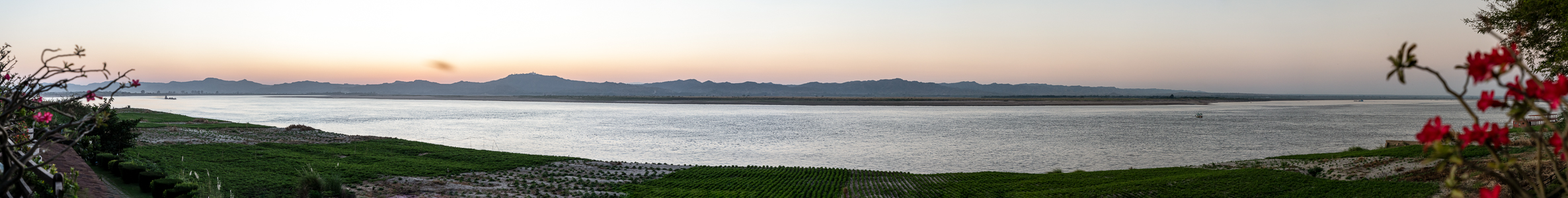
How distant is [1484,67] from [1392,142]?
34.3 m

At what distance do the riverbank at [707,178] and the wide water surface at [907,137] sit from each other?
531 cm

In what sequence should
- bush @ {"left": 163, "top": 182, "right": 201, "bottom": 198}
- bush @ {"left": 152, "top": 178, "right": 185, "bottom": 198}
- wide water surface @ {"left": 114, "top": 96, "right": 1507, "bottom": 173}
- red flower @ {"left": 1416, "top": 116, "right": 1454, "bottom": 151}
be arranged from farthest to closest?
1. wide water surface @ {"left": 114, "top": 96, "right": 1507, "bottom": 173}
2. bush @ {"left": 152, "top": 178, "right": 185, "bottom": 198}
3. bush @ {"left": 163, "top": 182, "right": 201, "bottom": 198}
4. red flower @ {"left": 1416, "top": 116, "right": 1454, "bottom": 151}

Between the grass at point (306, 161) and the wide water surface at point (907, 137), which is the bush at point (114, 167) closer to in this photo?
the grass at point (306, 161)

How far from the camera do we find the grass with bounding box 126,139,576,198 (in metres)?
17.8

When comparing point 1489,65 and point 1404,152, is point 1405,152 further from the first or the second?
point 1489,65

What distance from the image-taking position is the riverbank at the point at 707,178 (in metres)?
16.1

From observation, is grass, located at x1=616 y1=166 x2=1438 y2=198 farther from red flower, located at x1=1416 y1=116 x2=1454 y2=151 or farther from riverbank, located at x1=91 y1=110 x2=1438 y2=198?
red flower, located at x1=1416 y1=116 x2=1454 y2=151

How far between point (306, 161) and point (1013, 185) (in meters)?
20.4

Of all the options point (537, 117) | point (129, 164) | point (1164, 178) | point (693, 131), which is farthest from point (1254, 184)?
point (537, 117)

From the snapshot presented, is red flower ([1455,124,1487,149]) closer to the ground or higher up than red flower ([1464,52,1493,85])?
closer to the ground

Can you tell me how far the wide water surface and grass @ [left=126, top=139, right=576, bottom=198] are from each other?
632 centimetres

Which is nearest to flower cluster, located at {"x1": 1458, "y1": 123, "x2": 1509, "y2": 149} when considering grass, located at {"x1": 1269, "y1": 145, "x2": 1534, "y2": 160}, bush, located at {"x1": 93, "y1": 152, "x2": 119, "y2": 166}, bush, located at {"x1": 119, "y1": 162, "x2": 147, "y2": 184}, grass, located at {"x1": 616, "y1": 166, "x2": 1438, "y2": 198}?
grass, located at {"x1": 616, "y1": 166, "x2": 1438, "y2": 198}

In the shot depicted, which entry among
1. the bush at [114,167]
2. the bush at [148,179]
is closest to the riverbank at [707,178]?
the bush at [148,179]

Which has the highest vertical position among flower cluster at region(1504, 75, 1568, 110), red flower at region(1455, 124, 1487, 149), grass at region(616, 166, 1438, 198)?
flower cluster at region(1504, 75, 1568, 110)
